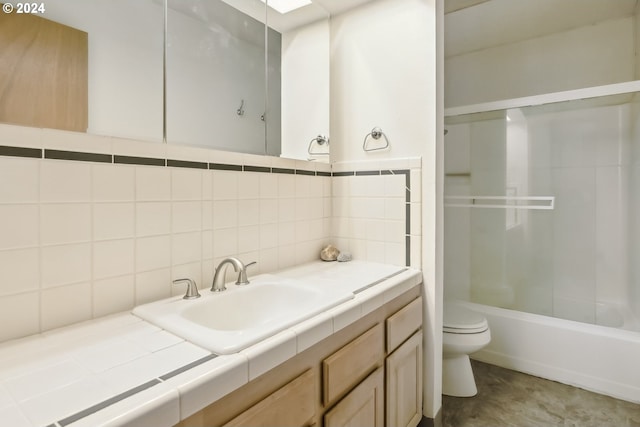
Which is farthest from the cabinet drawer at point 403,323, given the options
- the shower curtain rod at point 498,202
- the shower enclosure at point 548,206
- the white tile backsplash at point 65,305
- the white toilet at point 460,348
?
the shower curtain rod at point 498,202

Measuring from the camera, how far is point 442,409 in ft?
5.56

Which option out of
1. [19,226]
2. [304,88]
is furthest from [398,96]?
[19,226]

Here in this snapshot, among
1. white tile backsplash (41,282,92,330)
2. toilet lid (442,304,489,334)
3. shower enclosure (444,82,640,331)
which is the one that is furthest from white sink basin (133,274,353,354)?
shower enclosure (444,82,640,331)

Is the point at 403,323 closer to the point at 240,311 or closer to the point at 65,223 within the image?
the point at 240,311

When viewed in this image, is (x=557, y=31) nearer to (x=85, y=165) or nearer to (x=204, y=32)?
(x=204, y=32)

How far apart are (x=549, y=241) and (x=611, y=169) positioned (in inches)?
24.8

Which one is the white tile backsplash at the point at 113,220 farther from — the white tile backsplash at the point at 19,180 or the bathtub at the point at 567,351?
the bathtub at the point at 567,351

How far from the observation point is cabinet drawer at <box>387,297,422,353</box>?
1203 millimetres

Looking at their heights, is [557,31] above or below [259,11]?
above

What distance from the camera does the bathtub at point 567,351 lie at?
5.80 ft

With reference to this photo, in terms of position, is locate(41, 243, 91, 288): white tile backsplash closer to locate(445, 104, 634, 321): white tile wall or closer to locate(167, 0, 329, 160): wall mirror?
locate(167, 0, 329, 160): wall mirror

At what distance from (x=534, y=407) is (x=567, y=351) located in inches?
17.8

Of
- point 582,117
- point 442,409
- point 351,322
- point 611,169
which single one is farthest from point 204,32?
point 611,169

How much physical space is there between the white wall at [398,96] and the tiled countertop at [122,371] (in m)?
0.77
